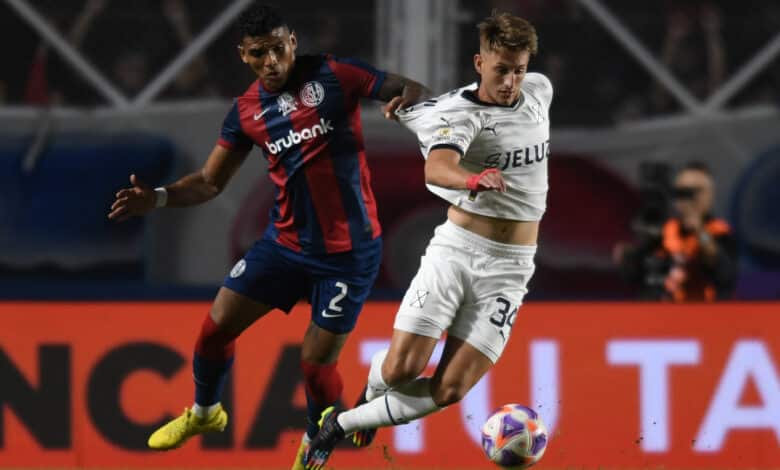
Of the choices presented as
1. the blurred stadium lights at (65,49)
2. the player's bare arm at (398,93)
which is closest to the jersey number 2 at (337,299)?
the player's bare arm at (398,93)

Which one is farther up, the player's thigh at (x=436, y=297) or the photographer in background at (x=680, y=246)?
the player's thigh at (x=436, y=297)

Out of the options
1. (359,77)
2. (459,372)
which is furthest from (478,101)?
(459,372)

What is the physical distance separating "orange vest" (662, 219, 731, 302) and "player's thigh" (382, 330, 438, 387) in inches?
107

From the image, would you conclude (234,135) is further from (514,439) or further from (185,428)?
(514,439)

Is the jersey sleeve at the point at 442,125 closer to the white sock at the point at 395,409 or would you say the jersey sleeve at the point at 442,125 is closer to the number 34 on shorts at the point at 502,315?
the number 34 on shorts at the point at 502,315

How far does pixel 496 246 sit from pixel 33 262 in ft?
18.7

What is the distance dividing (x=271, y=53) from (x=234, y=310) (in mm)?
1112

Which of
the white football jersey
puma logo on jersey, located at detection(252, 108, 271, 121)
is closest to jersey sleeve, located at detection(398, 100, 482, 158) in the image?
the white football jersey

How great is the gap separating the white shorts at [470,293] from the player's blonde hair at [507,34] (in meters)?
0.80

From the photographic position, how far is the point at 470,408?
8.68 m

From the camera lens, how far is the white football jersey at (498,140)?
6.90 metres

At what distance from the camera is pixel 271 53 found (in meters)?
7.11

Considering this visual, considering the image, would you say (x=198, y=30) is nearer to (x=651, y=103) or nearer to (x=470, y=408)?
(x=651, y=103)

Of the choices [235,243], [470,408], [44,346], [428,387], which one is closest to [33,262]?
[235,243]
